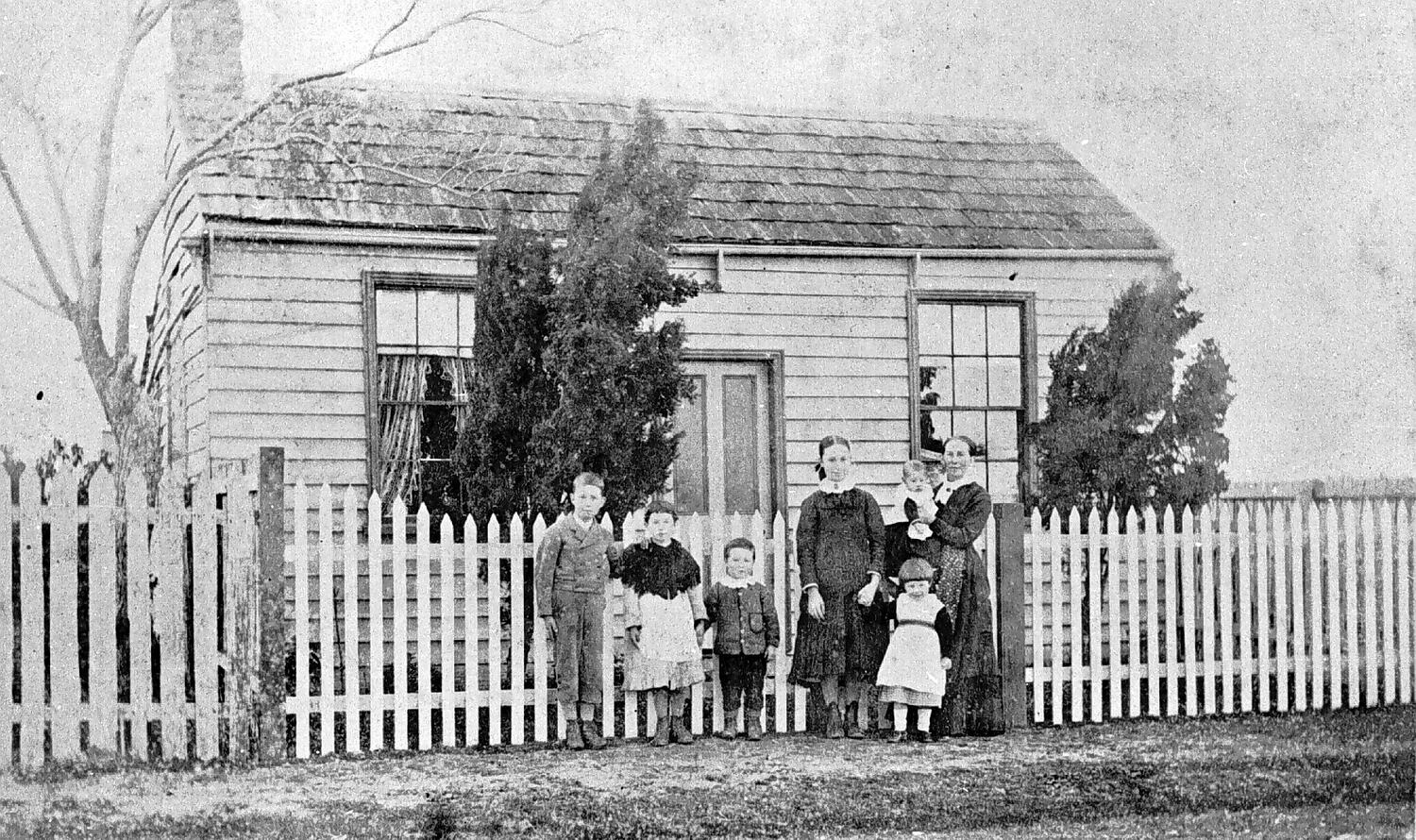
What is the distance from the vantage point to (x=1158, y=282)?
9.66m

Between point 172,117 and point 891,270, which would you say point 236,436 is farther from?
point 891,270

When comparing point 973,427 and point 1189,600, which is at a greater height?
point 973,427

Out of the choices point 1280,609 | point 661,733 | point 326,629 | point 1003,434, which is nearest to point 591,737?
point 661,733

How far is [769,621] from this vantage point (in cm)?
709

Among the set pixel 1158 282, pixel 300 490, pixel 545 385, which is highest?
pixel 1158 282

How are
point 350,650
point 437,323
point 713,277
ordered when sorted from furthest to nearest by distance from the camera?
point 713,277
point 437,323
point 350,650

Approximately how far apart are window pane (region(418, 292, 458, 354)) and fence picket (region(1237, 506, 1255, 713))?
17.8 ft

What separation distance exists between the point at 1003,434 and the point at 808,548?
3.37m

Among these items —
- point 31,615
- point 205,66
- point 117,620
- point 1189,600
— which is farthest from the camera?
point 205,66

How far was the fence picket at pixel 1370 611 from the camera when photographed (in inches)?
322

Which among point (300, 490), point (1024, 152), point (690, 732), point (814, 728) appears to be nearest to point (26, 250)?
point (300, 490)

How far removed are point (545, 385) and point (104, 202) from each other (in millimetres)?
3317

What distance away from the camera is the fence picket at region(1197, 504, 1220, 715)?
8.12 m

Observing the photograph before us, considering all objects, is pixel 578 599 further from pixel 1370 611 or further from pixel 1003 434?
pixel 1370 611
